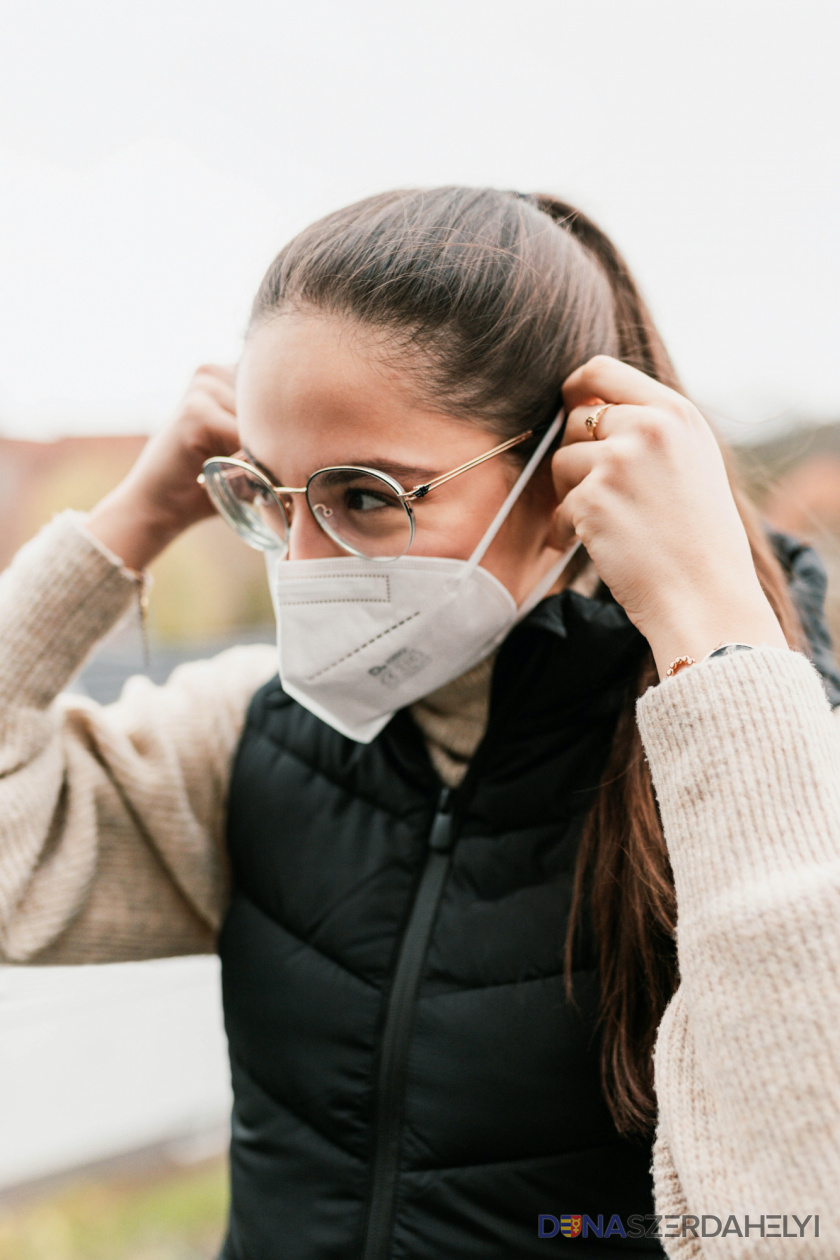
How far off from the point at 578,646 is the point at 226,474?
458 millimetres

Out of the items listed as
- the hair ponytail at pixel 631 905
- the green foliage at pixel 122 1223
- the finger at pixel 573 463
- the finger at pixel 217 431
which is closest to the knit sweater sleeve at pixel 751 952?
the hair ponytail at pixel 631 905

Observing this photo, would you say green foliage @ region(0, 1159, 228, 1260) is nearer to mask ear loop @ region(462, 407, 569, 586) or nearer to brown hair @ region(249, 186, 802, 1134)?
brown hair @ region(249, 186, 802, 1134)

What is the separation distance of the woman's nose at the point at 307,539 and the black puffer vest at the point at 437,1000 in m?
0.22

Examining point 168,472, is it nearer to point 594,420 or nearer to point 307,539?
point 307,539

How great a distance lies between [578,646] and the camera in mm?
892

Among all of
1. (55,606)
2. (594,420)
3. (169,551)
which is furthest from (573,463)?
(169,551)

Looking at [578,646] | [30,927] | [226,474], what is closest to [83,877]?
[30,927]

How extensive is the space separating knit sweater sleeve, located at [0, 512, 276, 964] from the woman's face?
1.02 ft

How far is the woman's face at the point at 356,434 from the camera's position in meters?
0.85

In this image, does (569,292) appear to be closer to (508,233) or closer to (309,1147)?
(508,233)

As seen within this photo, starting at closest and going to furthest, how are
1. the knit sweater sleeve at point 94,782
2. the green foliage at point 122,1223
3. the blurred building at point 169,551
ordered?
1. the knit sweater sleeve at point 94,782
2. the blurred building at point 169,551
3. the green foliage at point 122,1223

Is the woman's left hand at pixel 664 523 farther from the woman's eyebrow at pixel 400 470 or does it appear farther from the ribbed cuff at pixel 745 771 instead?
the woman's eyebrow at pixel 400 470

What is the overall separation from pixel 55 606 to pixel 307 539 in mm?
355

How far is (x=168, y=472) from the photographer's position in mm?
1105
